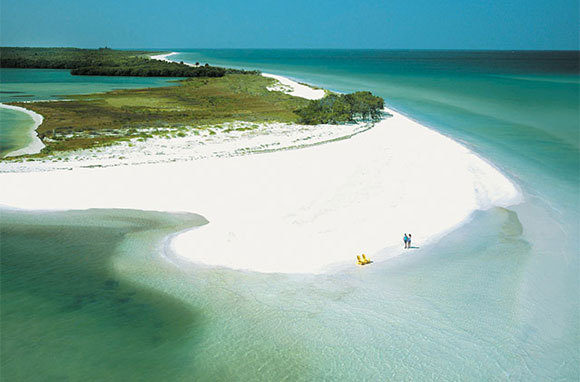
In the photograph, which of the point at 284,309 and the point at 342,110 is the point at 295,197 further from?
the point at 342,110

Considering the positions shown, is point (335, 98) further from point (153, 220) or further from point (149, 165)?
point (153, 220)

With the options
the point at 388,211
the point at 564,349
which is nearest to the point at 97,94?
the point at 388,211

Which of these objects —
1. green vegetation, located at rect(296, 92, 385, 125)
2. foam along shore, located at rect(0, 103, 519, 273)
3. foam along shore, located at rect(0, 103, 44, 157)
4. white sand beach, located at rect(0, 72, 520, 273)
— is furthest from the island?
foam along shore, located at rect(0, 103, 519, 273)

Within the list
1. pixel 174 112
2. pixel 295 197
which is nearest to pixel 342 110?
pixel 174 112

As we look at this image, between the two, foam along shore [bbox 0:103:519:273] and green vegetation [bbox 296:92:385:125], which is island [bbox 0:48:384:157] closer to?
green vegetation [bbox 296:92:385:125]

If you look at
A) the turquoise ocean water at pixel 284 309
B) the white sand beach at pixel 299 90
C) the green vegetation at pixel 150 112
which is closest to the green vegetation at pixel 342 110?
the green vegetation at pixel 150 112
